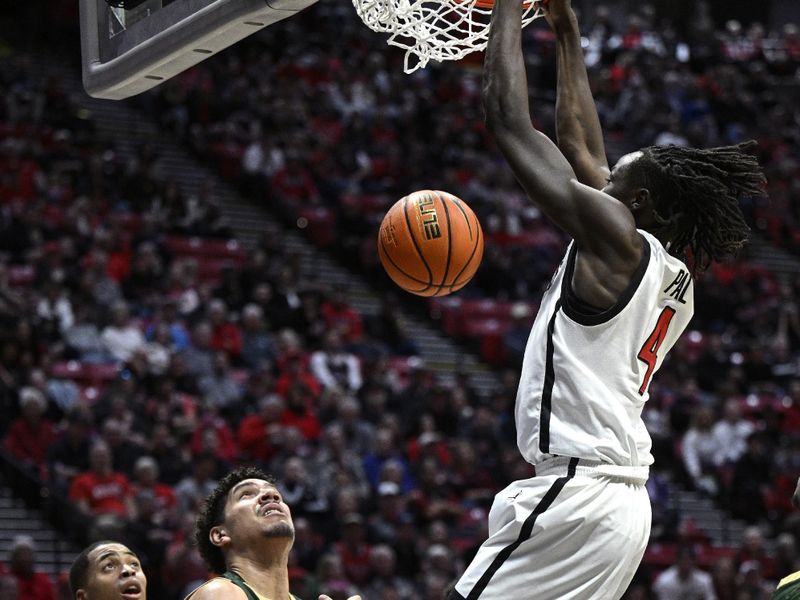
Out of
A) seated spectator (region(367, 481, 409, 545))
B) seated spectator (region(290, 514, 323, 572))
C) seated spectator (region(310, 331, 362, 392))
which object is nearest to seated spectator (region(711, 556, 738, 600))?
seated spectator (region(367, 481, 409, 545))

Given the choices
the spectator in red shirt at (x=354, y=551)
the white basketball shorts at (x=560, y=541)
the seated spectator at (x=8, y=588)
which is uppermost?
the white basketball shorts at (x=560, y=541)

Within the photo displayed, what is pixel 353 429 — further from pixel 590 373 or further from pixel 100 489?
pixel 590 373

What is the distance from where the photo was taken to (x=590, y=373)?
3092mm

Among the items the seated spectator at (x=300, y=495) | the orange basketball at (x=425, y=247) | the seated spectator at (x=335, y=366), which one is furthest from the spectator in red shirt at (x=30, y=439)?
the orange basketball at (x=425, y=247)

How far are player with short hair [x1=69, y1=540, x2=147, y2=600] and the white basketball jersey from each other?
150 centimetres

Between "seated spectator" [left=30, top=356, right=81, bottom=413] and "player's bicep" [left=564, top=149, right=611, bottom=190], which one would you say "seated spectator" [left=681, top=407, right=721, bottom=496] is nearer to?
"seated spectator" [left=30, top=356, right=81, bottom=413]

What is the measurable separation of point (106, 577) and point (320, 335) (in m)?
6.66

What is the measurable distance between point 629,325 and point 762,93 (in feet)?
49.0

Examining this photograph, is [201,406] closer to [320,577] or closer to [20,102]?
[320,577]

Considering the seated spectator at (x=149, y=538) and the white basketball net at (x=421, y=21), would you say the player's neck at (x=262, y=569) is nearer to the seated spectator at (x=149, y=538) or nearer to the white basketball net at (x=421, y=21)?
the white basketball net at (x=421, y=21)

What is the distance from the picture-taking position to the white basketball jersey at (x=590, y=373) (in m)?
3.07

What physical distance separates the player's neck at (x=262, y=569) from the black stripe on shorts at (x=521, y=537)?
1.03 m

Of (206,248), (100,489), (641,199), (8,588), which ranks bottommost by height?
(8,588)

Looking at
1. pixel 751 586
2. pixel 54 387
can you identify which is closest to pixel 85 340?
pixel 54 387
